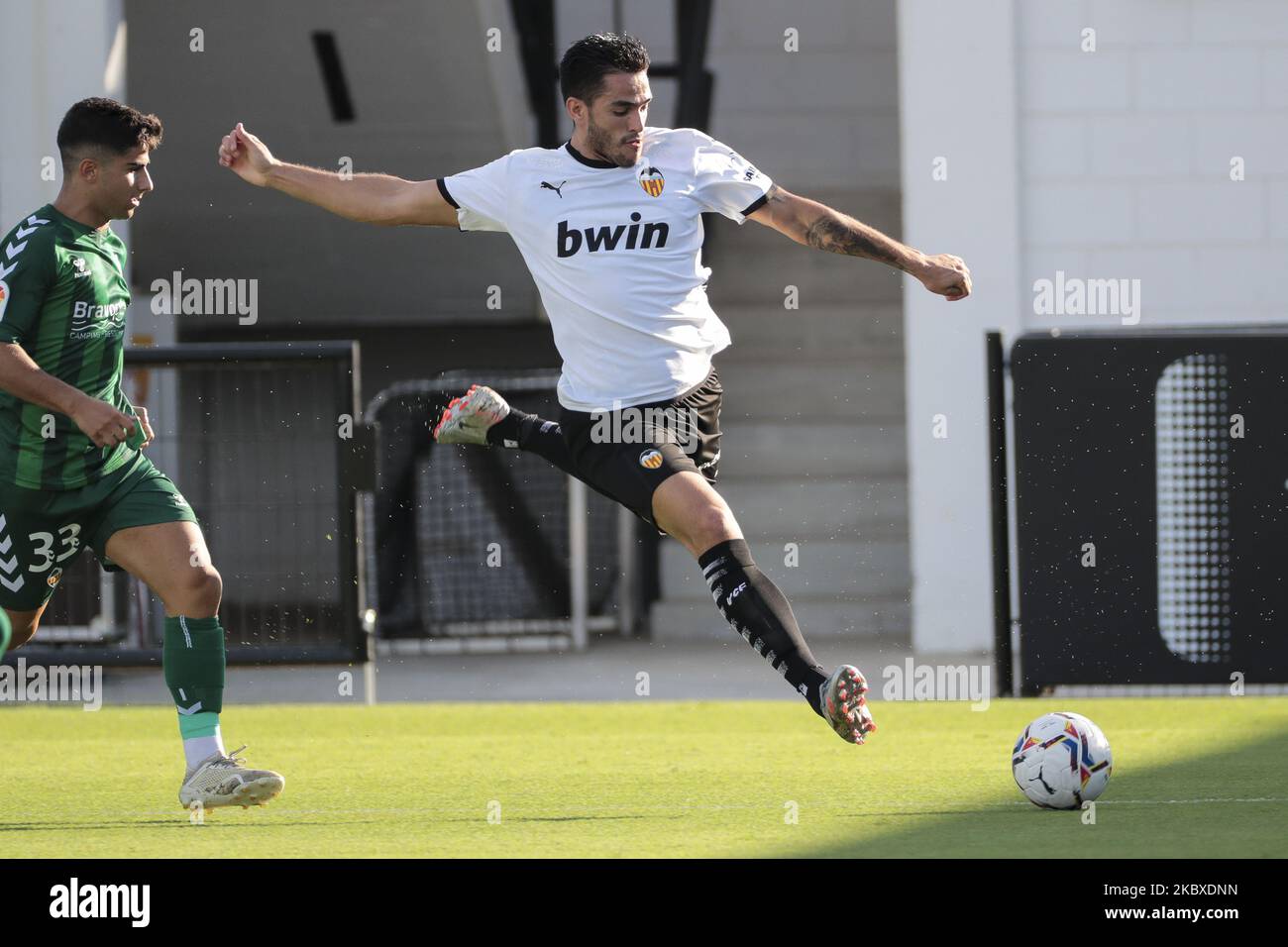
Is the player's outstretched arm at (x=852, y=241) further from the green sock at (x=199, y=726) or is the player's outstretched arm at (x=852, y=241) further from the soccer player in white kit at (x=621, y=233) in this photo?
the green sock at (x=199, y=726)

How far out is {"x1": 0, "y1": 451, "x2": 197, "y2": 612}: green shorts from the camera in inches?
203

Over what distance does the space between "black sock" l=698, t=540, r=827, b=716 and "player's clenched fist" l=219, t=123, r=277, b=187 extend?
1669 mm

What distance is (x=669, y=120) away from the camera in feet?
38.5

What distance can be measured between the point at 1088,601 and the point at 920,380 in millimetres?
2454

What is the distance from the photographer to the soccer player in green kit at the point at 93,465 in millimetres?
5066

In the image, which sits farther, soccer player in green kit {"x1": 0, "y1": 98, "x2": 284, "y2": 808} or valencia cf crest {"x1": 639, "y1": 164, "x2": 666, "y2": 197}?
valencia cf crest {"x1": 639, "y1": 164, "x2": 666, "y2": 197}

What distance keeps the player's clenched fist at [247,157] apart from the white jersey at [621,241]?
1.65 feet

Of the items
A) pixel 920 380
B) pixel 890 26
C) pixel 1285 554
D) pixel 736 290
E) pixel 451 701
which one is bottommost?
pixel 451 701
